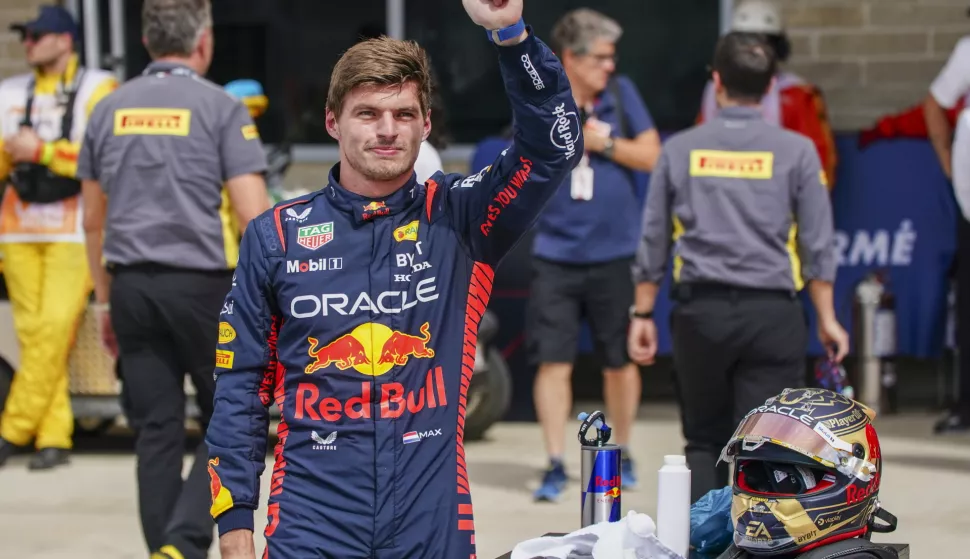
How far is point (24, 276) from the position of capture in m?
7.86

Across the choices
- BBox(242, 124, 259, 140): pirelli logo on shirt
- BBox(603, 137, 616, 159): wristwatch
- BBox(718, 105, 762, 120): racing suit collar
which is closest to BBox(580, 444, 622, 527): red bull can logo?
BBox(718, 105, 762, 120): racing suit collar

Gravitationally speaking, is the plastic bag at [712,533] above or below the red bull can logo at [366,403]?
below

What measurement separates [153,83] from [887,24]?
566cm

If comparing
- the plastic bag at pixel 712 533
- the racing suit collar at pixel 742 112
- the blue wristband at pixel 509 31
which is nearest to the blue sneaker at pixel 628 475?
the racing suit collar at pixel 742 112

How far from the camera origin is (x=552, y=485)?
7145 millimetres

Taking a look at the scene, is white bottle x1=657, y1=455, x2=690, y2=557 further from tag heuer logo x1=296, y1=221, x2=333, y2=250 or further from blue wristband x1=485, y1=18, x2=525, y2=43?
blue wristband x1=485, y1=18, x2=525, y2=43

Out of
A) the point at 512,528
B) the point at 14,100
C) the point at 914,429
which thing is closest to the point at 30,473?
the point at 14,100

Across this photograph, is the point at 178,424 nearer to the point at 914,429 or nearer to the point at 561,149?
the point at 561,149

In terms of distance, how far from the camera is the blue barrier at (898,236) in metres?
→ 9.12

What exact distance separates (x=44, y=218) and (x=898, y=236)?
183 inches

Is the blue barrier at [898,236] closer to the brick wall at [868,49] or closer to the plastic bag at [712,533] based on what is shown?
the brick wall at [868,49]

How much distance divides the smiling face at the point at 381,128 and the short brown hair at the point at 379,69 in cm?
2

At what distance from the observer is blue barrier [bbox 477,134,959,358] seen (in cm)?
912

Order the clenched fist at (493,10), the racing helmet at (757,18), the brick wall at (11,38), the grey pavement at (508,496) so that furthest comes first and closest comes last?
the brick wall at (11,38)
the racing helmet at (757,18)
the grey pavement at (508,496)
the clenched fist at (493,10)
